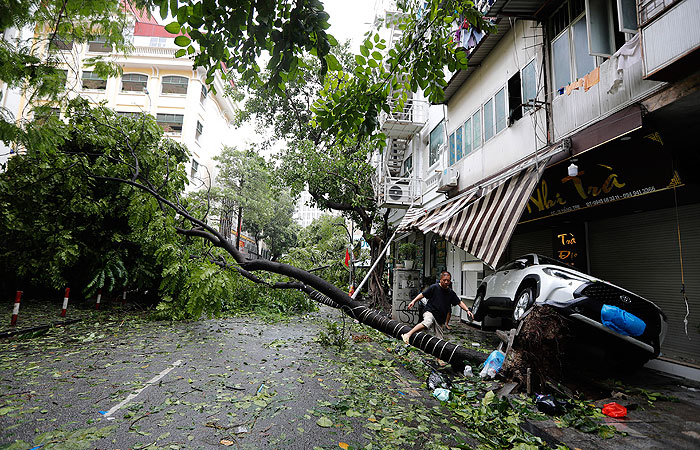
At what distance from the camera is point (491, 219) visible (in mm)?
6660

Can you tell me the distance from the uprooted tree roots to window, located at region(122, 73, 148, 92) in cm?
3465

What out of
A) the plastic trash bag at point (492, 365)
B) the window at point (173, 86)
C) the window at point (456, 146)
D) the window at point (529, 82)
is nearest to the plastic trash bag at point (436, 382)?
the plastic trash bag at point (492, 365)

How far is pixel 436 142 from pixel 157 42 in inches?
1085

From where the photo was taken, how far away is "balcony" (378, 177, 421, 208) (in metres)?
17.6

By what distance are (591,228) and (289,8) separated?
862cm

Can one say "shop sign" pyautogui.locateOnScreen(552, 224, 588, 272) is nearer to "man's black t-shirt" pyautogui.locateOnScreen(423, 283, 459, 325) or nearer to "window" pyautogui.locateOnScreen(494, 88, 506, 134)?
"man's black t-shirt" pyautogui.locateOnScreen(423, 283, 459, 325)

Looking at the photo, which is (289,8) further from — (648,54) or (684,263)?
(684,263)

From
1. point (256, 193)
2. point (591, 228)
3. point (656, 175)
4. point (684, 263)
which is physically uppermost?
point (256, 193)

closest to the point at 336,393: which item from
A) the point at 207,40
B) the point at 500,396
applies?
the point at 500,396

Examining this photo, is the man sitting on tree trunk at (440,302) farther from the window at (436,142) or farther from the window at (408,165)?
the window at (408,165)

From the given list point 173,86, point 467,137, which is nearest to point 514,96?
point 467,137

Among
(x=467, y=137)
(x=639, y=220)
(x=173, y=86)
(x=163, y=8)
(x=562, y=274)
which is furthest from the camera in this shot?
(x=173, y=86)

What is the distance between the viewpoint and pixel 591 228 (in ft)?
28.2

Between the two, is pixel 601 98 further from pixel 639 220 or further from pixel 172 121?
pixel 172 121
